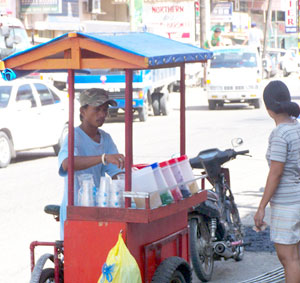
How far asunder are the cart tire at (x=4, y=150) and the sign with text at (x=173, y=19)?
2813cm

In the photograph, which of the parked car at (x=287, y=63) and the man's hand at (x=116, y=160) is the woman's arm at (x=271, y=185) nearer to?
the man's hand at (x=116, y=160)

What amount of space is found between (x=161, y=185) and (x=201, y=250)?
1546 millimetres

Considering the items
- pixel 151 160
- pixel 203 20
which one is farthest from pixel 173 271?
pixel 203 20

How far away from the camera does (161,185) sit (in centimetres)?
514

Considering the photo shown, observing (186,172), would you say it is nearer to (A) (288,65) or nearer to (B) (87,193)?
(B) (87,193)

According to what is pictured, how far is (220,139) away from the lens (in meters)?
17.2

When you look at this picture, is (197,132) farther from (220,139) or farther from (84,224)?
(84,224)

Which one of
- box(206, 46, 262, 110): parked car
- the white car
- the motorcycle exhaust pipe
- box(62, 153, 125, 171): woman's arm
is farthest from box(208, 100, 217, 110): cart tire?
box(62, 153, 125, 171): woman's arm

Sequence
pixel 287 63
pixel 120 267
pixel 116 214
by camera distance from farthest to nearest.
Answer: pixel 287 63
pixel 116 214
pixel 120 267

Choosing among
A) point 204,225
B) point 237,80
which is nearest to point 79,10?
point 237,80

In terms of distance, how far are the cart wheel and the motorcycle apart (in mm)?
921

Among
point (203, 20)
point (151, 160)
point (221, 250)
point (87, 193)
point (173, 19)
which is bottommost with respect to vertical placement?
point (151, 160)

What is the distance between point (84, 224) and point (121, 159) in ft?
1.50

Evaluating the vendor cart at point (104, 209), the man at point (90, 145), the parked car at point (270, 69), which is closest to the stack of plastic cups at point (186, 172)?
the vendor cart at point (104, 209)
